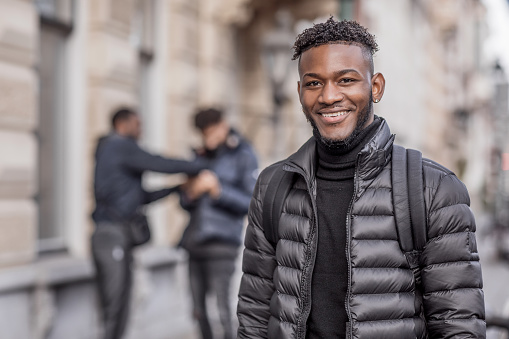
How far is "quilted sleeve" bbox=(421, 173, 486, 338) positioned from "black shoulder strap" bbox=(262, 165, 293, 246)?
45 centimetres

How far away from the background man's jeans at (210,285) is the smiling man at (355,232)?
2.98 metres

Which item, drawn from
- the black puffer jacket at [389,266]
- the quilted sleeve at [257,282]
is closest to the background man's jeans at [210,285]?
the quilted sleeve at [257,282]

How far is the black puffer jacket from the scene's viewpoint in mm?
1885

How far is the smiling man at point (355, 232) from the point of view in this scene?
74.6 inches

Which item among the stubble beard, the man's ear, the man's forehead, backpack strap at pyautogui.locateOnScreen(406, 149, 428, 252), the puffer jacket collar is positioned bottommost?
backpack strap at pyautogui.locateOnScreen(406, 149, 428, 252)

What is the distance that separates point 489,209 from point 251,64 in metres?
20.6

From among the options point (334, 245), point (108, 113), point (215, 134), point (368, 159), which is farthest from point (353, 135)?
point (108, 113)

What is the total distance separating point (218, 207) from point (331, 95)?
3.20 m

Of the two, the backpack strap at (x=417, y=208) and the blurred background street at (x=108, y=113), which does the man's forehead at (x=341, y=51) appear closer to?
the backpack strap at (x=417, y=208)

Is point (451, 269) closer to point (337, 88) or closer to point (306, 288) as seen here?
point (306, 288)

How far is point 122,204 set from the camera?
523cm

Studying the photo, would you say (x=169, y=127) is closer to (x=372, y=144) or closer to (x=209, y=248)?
(x=209, y=248)

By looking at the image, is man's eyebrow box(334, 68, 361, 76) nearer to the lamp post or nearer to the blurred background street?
the blurred background street

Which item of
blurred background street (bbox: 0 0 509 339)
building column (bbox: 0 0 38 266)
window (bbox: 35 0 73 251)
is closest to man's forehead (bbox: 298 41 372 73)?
blurred background street (bbox: 0 0 509 339)
